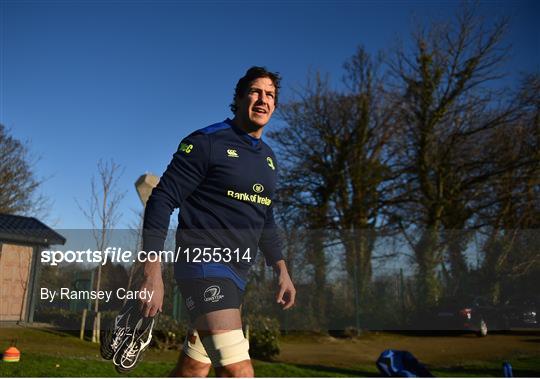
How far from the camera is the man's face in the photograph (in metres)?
2.47

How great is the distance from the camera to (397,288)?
8.78 m

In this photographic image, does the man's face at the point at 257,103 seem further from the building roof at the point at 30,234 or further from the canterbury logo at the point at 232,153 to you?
the building roof at the point at 30,234

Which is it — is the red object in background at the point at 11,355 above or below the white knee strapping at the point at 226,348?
below

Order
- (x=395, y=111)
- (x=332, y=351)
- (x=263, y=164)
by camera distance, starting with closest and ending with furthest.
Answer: (x=263, y=164) → (x=332, y=351) → (x=395, y=111)

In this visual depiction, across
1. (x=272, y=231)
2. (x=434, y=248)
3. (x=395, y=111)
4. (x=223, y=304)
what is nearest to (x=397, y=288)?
(x=434, y=248)

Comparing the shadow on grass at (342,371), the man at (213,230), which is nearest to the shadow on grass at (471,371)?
the shadow on grass at (342,371)

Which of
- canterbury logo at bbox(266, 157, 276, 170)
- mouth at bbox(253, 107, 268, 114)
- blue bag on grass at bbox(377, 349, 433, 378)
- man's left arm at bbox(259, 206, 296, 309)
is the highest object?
mouth at bbox(253, 107, 268, 114)

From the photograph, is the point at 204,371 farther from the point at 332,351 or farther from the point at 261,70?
the point at 332,351

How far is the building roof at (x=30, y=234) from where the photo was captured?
5.84 m

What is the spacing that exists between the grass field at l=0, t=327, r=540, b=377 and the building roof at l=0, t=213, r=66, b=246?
1.07 m

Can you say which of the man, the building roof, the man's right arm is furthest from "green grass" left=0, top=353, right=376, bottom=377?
the man's right arm

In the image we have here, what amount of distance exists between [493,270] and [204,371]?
757 cm

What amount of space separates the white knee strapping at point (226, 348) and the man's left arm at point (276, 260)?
0.52m

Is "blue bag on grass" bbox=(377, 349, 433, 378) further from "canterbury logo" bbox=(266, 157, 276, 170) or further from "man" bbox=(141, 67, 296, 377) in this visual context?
"canterbury logo" bbox=(266, 157, 276, 170)
